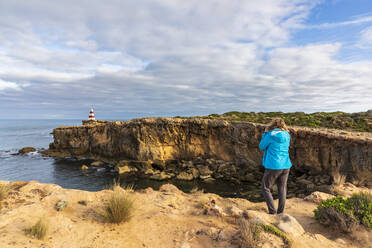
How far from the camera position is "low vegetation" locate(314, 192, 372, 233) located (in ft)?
15.0

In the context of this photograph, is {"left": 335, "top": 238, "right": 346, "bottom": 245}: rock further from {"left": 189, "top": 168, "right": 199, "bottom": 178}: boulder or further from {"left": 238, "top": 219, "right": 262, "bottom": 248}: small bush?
{"left": 189, "top": 168, "right": 199, "bottom": 178}: boulder

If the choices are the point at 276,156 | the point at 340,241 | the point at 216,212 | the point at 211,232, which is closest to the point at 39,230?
the point at 211,232

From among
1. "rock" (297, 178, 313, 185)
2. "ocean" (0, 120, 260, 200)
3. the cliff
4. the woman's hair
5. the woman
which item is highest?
the woman's hair

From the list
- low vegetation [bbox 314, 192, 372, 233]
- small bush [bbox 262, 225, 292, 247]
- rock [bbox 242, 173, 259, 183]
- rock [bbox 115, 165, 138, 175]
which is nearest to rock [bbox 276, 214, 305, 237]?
small bush [bbox 262, 225, 292, 247]

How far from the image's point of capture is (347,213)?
4.65 m

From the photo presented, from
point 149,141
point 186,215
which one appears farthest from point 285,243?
point 149,141

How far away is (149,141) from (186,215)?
20265mm

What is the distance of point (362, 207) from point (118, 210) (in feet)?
19.5

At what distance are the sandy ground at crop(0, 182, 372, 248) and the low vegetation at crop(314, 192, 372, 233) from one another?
0.20m

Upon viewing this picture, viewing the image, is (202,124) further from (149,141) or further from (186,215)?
(186,215)

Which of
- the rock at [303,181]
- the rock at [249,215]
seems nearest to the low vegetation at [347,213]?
the rock at [249,215]

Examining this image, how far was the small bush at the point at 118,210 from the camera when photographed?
16.0 feet

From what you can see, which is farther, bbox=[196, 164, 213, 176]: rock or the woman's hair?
bbox=[196, 164, 213, 176]: rock

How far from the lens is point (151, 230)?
4.67 metres
